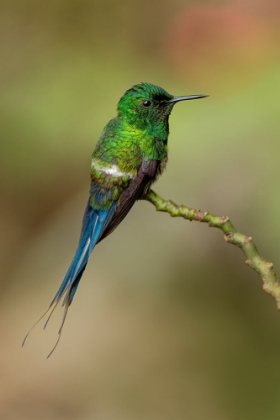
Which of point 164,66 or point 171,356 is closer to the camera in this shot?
point 171,356

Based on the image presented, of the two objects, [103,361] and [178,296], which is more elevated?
[178,296]

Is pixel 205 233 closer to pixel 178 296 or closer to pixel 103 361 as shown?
pixel 178 296

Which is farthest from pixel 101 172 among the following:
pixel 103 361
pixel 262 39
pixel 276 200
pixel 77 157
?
pixel 262 39

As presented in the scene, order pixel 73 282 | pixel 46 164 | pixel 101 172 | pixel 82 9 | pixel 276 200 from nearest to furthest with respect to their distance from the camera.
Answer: pixel 73 282 → pixel 101 172 → pixel 276 200 → pixel 46 164 → pixel 82 9

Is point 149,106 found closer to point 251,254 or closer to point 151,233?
point 251,254

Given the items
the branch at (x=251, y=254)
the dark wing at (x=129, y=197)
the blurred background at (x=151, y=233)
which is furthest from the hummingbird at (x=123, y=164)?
the blurred background at (x=151, y=233)

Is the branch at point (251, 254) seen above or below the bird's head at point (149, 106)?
below

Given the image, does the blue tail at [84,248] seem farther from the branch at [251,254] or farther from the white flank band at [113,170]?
the branch at [251,254]

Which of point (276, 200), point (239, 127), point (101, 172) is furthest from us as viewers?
point (239, 127)
